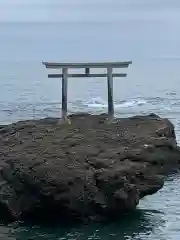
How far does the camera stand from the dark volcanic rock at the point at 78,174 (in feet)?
76.4

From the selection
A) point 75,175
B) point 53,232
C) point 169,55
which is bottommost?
point 53,232

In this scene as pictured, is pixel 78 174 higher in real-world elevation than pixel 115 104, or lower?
lower

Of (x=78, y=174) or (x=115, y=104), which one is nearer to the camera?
(x=78, y=174)

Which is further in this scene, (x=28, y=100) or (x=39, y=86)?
(x=39, y=86)

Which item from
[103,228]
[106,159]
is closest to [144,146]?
[106,159]

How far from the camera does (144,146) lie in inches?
1026

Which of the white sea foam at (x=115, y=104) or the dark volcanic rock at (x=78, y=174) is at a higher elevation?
the white sea foam at (x=115, y=104)

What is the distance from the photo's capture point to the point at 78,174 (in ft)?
76.9

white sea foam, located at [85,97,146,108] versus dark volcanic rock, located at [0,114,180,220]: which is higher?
white sea foam, located at [85,97,146,108]

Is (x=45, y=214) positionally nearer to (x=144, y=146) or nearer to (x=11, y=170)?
(x=11, y=170)

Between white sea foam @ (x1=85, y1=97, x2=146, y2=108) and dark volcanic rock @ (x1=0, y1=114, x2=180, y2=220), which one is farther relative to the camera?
white sea foam @ (x1=85, y1=97, x2=146, y2=108)

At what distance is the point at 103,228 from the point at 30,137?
4.95 meters

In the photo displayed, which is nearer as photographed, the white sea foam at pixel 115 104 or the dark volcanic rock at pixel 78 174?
the dark volcanic rock at pixel 78 174

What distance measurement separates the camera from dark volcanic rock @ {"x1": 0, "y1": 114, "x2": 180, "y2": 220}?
23.3 m
